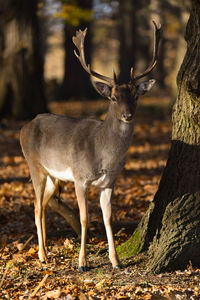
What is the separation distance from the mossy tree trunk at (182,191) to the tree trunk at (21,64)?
1022 cm

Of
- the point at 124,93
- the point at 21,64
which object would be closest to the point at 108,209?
the point at 124,93

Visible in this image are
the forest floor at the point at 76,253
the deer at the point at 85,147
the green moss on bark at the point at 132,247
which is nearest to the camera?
the forest floor at the point at 76,253

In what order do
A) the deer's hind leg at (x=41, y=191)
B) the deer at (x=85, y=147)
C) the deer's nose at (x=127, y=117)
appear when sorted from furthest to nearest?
the deer's hind leg at (x=41, y=191) < the deer at (x=85, y=147) < the deer's nose at (x=127, y=117)

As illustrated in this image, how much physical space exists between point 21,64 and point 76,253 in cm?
1045

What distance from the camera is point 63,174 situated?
589 cm

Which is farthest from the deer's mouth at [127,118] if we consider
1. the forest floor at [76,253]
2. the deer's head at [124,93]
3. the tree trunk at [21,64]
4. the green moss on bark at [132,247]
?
the tree trunk at [21,64]

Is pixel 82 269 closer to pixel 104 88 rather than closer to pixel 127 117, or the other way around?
pixel 127 117

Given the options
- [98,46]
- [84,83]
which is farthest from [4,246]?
[98,46]

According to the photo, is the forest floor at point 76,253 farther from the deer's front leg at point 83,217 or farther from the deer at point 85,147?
the deer at point 85,147

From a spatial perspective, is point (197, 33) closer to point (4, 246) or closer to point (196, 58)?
point (196, 58)

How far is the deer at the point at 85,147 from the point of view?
5.28 m

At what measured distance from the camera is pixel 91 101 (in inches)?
810

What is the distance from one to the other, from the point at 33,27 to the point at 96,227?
9882 mm

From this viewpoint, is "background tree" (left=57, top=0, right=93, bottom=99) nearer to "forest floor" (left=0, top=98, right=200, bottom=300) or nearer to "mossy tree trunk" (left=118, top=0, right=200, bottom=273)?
"forest floor" (left=0, top=98, right=200, bottom=300)
